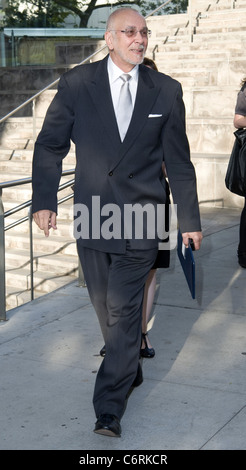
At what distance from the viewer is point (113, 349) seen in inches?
148

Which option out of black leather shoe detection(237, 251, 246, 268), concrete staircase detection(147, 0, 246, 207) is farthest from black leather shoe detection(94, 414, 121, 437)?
concrete staircase detection(147, 0, 246, 207)

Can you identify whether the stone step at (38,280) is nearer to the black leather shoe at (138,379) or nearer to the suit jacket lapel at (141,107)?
the black leather shoe at (138,379)

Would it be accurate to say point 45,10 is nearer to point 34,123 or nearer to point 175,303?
point 34,123

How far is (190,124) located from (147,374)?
736 cm

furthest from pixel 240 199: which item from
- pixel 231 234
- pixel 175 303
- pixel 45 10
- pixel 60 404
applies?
pixel 45 10

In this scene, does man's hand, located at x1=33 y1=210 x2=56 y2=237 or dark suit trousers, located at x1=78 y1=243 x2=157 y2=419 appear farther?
man's hand, located at x1=33 y1=210 x2=56 y2=237

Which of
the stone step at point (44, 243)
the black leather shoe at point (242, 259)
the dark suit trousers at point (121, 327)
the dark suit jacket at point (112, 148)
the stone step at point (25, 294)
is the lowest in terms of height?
the stone step at point (25, 294)

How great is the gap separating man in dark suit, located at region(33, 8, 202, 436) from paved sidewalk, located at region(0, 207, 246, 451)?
26cm

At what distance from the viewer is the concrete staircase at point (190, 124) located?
30.2 ft

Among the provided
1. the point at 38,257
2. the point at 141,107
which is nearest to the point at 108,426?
the point at 141,107

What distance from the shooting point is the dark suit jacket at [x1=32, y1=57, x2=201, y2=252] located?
377cm

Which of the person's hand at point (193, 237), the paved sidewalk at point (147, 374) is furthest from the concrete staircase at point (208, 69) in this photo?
the person's hand at point (193, 237)

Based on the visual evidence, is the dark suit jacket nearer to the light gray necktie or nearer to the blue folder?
the light gray necktie

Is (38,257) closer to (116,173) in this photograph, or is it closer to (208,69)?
(116,173)
